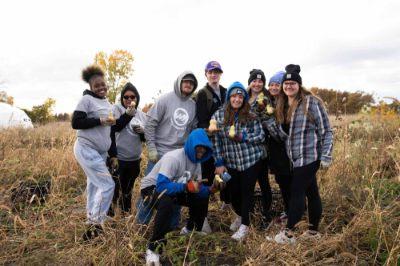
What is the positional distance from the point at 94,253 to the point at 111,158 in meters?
1.35

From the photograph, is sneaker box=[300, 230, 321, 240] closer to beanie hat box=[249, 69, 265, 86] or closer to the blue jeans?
the blue jeans

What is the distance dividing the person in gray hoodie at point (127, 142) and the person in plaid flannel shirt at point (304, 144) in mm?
1764

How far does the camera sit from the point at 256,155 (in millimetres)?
3977

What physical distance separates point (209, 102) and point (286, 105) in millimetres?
869

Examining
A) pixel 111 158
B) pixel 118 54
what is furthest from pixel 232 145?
pixel 118 54

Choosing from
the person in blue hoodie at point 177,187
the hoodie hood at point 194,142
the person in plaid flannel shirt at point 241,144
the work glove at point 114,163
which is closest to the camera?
the person in blue hoodie at point 177,187

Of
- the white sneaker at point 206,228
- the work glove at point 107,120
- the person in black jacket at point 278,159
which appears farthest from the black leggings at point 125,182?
the person in black jacket at point 278,159

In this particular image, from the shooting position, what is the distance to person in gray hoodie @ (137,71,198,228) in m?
4.11

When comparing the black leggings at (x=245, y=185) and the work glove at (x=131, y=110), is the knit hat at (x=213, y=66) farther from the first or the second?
the black leggings at (x=245, y=185)

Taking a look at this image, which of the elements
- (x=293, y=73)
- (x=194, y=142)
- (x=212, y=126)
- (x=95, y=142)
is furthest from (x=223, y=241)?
(x=293, y=73)

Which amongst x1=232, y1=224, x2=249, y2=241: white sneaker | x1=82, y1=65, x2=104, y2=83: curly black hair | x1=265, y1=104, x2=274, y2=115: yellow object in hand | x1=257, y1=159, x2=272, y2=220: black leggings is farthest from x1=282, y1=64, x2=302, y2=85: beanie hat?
x1=82, y1=65, x2=104, y2=83: curly black hair

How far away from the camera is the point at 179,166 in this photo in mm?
3625

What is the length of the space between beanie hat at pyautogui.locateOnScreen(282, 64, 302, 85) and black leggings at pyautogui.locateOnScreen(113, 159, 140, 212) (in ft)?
6.69

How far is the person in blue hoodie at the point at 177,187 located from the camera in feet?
10.8
